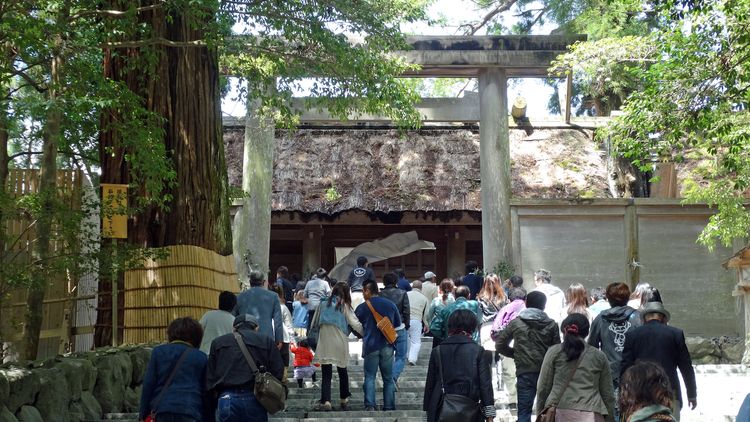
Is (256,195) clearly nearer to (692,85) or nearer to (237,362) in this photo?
(692,85)

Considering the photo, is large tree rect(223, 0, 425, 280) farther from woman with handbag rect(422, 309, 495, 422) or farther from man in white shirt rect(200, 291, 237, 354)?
woman with handbag rect(422, 309, 495, 422)

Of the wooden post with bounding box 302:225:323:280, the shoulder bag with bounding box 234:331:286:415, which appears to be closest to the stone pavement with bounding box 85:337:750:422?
the shoulder bag with bounding box 234:331:286:415

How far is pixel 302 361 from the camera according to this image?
1192 centimetres

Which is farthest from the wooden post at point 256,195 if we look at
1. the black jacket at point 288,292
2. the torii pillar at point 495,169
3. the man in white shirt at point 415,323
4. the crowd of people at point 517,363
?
the crowd of people at point 517,363

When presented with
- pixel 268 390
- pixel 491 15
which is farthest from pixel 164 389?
pixel 491 15

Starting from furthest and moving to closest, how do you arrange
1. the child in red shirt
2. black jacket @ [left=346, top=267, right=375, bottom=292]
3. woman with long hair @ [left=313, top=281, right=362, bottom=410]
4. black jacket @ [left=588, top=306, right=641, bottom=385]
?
black jacket @ [left=346, top=267, right=375, bottom=292]
the child in red shirt
woman with long hair @ [left=313, top=281, right=362, bottom=410]
black jacket @ [left=588, top=306, right=641, bottom=385]

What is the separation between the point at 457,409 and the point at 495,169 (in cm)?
1143

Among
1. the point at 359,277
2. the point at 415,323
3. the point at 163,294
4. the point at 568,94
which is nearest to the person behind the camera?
the point at 163,294

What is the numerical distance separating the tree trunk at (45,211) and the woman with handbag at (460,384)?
367cm

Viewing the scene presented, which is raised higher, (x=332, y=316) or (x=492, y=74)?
(x=492, y=74)

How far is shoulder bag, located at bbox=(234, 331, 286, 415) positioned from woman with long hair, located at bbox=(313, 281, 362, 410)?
3.71 m

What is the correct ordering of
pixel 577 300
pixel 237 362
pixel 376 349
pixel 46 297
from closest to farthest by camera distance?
pixel 237 362 → pixel 577 300 → pixel 376 349 → pixel 46 297

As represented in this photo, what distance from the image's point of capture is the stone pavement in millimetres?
9203

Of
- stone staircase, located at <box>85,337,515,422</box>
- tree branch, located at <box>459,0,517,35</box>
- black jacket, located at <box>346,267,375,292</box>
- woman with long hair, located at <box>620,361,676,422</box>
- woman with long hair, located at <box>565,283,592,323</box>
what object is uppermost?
tree branch, located at <box>459,0,517,35</box>
